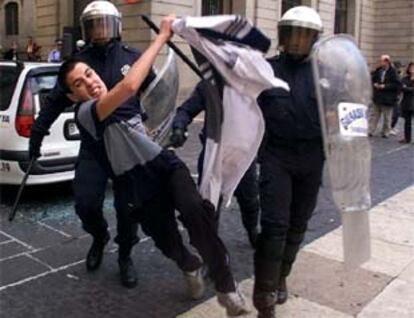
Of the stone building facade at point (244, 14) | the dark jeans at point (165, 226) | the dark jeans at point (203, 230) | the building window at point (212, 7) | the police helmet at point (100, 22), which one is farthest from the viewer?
the building window at point (212, 7)

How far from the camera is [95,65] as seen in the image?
393 centimetres

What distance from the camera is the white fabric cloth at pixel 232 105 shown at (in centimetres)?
300

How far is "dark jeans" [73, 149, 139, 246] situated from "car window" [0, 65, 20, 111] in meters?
2.24

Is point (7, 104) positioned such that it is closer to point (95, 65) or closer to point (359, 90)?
point (95, 65)

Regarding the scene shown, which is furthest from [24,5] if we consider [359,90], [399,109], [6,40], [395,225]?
[359,90]

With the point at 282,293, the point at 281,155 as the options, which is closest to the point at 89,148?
the point at 281,155

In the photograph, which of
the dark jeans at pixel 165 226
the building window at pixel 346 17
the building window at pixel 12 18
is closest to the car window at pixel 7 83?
the dark jeans at pixel 165 226

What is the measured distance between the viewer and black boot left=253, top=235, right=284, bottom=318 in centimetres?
323

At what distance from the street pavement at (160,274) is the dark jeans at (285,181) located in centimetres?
26

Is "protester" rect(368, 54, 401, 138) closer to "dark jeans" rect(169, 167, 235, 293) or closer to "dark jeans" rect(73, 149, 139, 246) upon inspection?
"dark jeans" rect(73, 149, 139, 246)

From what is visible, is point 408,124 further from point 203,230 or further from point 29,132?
point 203,230

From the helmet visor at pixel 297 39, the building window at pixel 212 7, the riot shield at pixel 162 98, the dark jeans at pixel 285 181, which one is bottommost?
the dark jeans at pixel 285 181

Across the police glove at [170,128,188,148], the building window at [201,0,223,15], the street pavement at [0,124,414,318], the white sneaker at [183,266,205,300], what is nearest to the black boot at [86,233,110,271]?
the street pavement at [0,124,414,318]

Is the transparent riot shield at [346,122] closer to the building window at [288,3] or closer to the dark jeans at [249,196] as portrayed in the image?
the dark jeans at [249,196]
